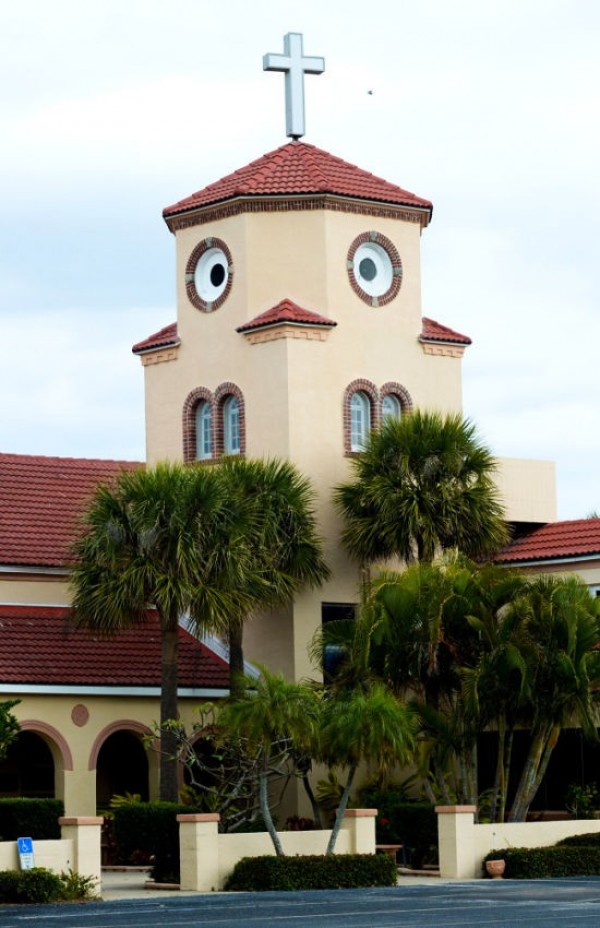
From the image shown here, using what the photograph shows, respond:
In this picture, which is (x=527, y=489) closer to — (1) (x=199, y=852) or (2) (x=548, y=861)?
(2) (x=548, y=861)

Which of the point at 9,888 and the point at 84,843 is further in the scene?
the point at 84,843

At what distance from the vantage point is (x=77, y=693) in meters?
39.0

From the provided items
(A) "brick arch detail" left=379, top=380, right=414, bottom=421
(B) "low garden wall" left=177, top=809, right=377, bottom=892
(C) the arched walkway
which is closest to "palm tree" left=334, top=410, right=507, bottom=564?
(A) "brick arch detail" left=379, top=380, right=414, bottom=421

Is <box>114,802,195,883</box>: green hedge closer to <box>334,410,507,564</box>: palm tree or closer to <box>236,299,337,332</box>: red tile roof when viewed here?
<box>334,410,507,564</box>: palm tree

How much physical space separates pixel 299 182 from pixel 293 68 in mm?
3135

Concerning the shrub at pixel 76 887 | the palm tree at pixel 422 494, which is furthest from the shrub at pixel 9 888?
the palm tree at pixel 422 494

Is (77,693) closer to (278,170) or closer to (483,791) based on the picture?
(483,791)

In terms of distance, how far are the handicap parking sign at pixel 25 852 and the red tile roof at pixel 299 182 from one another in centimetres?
1755

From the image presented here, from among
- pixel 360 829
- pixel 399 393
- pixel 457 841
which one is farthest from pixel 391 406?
pixel 360 829

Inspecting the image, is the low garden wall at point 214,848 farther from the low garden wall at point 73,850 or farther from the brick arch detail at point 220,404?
the brick arch detail at point 220,404

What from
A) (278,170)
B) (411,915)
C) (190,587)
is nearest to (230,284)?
(278,170)

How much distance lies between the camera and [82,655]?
39969mm

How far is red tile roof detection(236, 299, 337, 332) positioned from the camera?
139ft

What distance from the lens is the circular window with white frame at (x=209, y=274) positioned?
4406 cm
